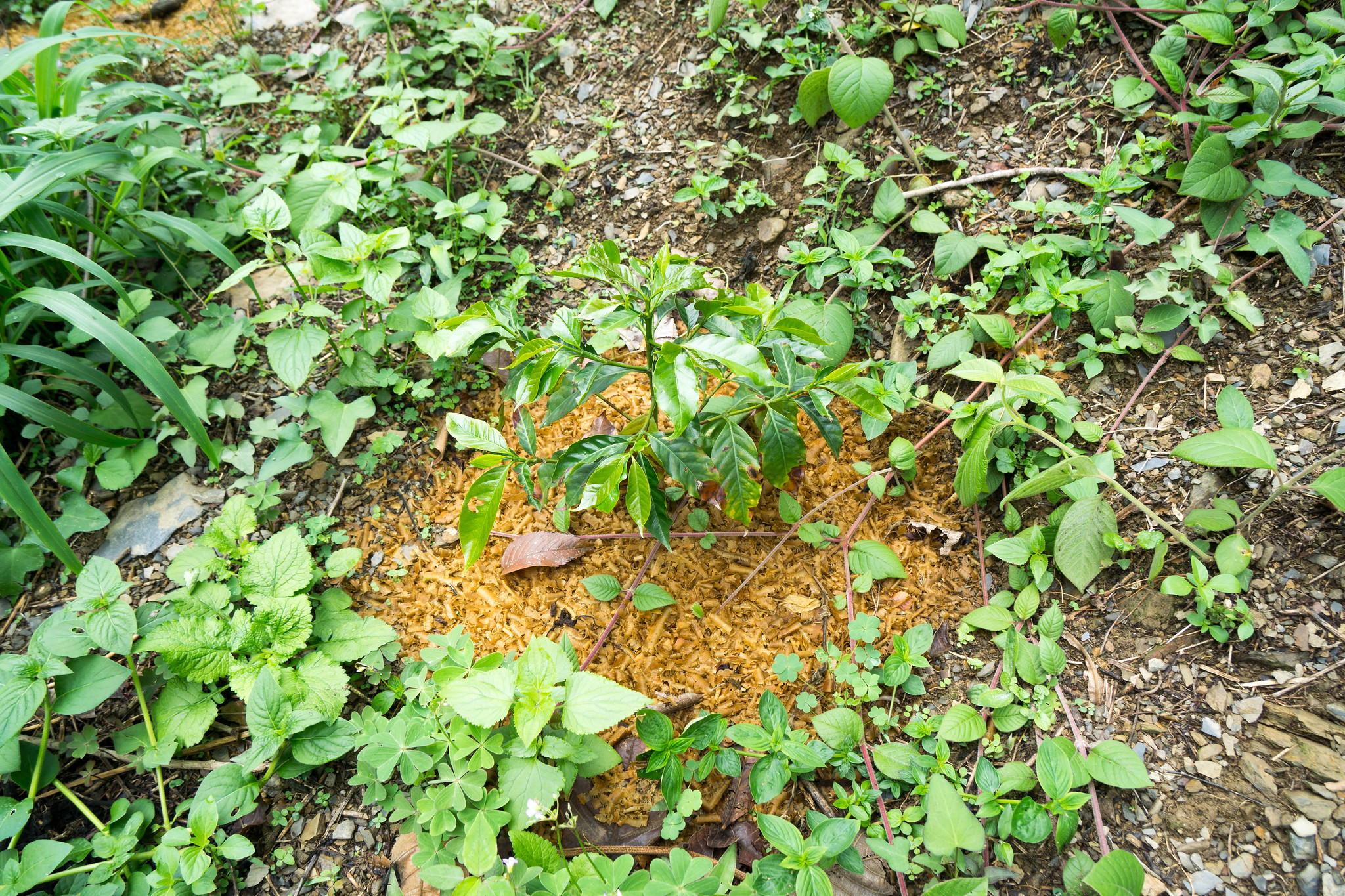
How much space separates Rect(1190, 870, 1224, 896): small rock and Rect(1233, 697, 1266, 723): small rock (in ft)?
1.20

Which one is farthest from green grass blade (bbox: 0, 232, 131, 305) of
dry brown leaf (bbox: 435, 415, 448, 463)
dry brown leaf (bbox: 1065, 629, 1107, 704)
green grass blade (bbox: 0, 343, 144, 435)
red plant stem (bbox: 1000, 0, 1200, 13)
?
red plant stem (bbox: 1000, 0, 1200, 13)

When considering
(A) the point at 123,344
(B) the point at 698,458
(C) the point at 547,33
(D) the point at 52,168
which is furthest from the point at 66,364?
(C) the point at 547,33

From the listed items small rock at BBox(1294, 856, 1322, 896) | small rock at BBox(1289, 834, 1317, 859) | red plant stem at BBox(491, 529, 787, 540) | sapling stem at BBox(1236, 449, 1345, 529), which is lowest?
small rock at BBox(1294, 856, 1322, 896)

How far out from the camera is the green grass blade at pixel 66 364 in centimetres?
220

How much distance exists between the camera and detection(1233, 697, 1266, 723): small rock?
1.61 m

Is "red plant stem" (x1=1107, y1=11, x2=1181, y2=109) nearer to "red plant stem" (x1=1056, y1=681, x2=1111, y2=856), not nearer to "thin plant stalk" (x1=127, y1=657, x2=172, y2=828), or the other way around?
"red plant stem" (x1=1056, y1=681, x2=1111, y2=856)

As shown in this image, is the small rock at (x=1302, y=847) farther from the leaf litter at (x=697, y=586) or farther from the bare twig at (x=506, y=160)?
the bare twig at (x=506, y=160)

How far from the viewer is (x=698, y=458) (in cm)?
175

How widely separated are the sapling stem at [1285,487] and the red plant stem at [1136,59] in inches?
49.3

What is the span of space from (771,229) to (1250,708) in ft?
6.38

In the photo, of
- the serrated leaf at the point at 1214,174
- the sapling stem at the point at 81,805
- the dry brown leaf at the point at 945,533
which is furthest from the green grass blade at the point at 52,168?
the serrated leaf at the point at 1214,174

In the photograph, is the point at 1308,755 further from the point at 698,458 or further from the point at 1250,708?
the point at 698,458

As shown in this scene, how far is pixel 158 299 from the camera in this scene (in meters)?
2.65

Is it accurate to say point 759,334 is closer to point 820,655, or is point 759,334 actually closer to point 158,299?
point 820,655
